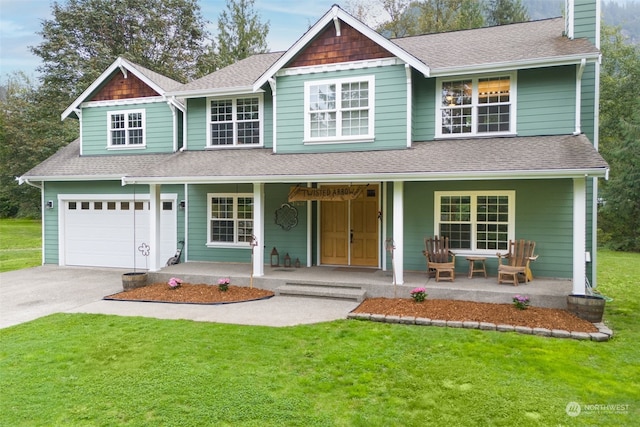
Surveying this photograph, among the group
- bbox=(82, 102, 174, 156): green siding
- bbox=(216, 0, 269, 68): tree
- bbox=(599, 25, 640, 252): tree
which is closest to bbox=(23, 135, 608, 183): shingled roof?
bbox=(82, 102, 174, 156): green siding

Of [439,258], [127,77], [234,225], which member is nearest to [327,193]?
[439,258]

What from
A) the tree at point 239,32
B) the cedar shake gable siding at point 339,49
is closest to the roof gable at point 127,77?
the cedar shake gable siding at point 339,49

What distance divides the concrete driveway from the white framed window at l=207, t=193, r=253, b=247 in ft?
9.66

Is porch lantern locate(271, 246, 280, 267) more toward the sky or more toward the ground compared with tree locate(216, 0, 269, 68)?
more toward the ground

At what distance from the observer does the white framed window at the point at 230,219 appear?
12.2 m

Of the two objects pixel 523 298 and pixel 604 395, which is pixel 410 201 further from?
pixel 604 395

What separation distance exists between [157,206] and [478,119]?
8.46 m

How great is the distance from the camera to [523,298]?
7.58m

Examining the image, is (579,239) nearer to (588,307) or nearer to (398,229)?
(588,307)

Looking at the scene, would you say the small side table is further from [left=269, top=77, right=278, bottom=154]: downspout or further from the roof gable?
the roof gable

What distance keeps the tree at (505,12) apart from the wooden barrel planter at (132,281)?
2773 centimetres

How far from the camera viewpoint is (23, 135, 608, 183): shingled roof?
26.1 feet

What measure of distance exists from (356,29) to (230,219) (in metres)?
6.26

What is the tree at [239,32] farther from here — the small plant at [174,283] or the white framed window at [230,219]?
the small plant at [174,283]
